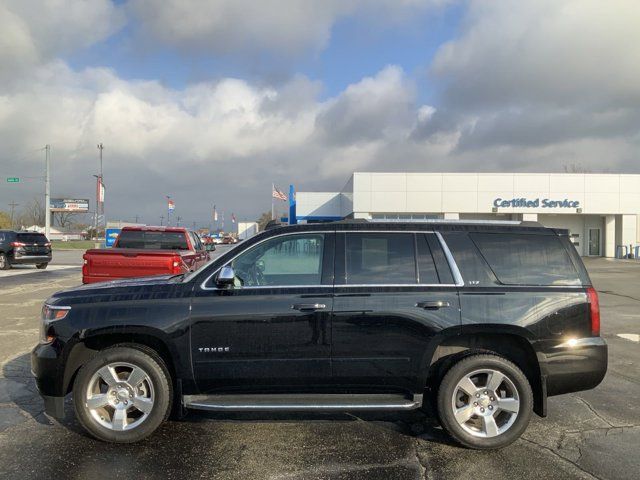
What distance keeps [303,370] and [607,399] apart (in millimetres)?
3572

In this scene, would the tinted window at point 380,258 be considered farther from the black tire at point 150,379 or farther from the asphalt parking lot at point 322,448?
the black tire at point 150,379

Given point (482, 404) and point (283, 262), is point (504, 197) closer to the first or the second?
point (482, 404)

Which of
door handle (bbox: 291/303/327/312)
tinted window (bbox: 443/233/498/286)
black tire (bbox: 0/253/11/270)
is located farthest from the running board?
black tire (bbox: 0/253/11/270)

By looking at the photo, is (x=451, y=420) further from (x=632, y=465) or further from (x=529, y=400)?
(x=632, y=465)

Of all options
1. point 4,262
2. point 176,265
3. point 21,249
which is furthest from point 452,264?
point 4,262

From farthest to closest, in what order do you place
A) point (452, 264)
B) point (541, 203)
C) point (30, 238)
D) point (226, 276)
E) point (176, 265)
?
point (541, 203) → point (30, 238) → point (176, 265) → point (452, 264) → point (226, 276)

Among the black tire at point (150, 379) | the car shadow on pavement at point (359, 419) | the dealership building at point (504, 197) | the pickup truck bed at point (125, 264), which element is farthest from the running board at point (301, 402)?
the dealership building at point (504, 197)

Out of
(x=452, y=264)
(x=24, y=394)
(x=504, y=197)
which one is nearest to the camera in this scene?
(x=452, y=264)

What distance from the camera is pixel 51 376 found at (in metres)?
4.18

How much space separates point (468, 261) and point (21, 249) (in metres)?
22.6

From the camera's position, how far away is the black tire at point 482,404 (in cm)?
416

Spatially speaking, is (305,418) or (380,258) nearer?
(380,258)

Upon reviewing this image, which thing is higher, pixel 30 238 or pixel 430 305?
pixel 30 238

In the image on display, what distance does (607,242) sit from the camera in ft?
128
